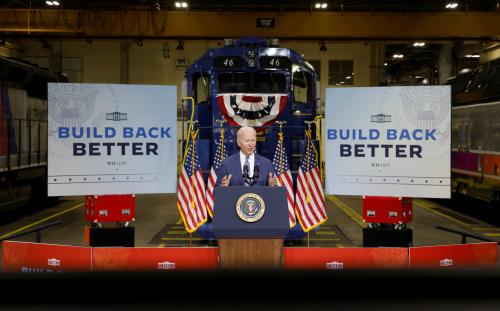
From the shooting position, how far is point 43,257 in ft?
15.4

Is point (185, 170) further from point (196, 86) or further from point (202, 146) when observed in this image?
point (196, 86)

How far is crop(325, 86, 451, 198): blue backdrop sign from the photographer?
5.78 metres

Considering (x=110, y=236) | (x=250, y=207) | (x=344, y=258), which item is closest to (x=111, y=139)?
(x=110, y=236)

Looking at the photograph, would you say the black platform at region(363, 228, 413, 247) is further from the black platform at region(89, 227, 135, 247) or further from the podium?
the black platform at region(89, 227, 135, 247)

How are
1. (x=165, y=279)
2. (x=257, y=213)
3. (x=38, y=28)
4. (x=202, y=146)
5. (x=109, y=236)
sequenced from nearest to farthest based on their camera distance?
(x=165, y=279)
(x=257, y=213)
(x=109, y=236)
(x=202, y=146)
(x=38, y=28)

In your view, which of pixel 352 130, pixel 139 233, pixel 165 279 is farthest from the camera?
pixel 139 233

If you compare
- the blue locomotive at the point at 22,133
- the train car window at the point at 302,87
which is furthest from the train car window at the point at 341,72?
the train car window at the point at 302,87

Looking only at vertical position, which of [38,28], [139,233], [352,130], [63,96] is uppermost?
[38,28]

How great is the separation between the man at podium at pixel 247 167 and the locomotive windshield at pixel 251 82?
463 cm

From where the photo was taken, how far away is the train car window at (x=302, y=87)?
10086mm

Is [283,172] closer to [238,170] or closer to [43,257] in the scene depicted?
[238,170]

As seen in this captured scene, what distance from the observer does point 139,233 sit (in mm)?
11234

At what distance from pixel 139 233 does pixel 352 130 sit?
6761 millimetres

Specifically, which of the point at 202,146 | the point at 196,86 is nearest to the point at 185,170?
the point at 202,146
